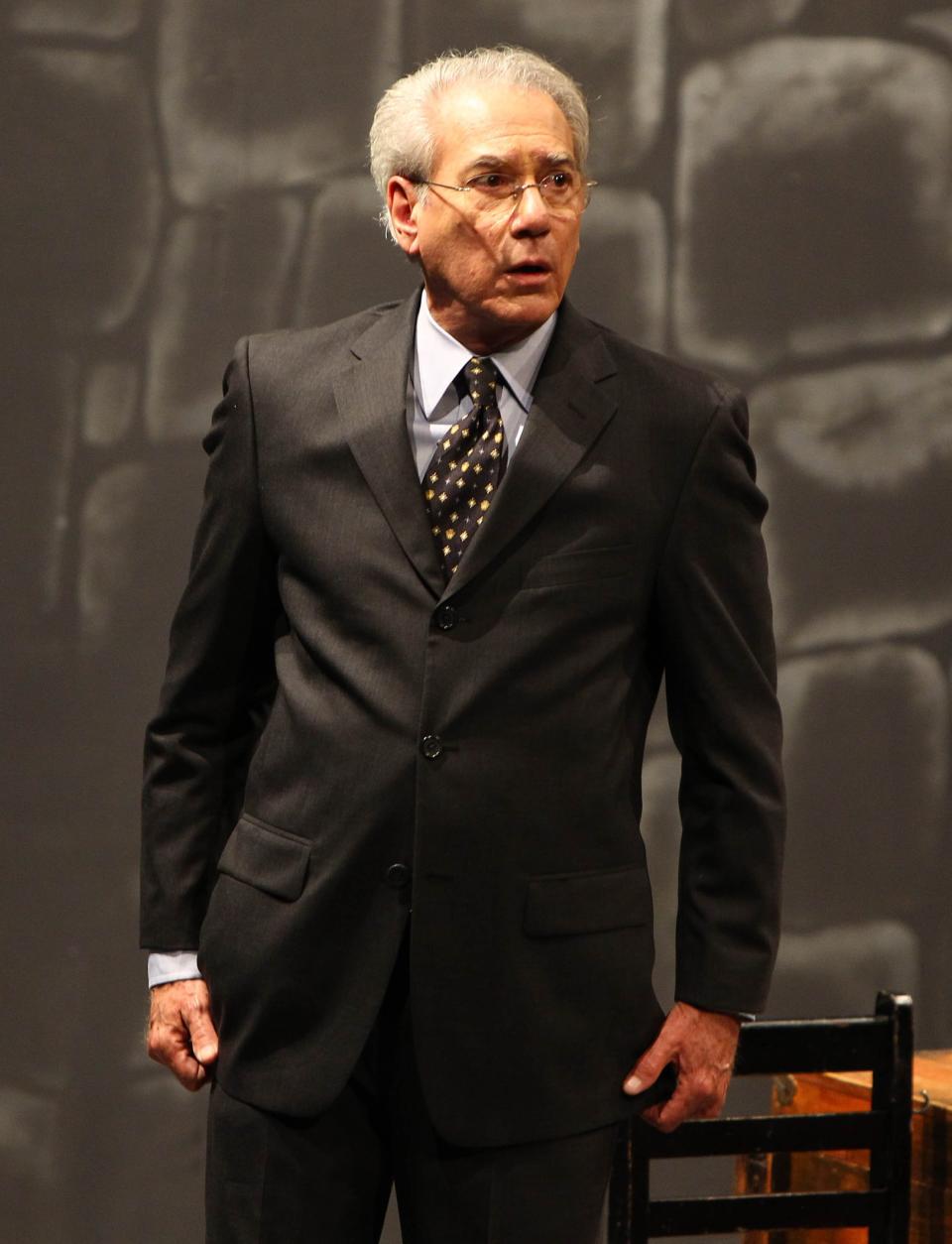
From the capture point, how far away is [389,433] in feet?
5.29

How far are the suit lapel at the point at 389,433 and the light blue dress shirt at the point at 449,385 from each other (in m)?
0.02

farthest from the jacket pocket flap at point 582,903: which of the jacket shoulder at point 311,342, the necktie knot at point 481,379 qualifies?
the jacket shoulder at point 311,342

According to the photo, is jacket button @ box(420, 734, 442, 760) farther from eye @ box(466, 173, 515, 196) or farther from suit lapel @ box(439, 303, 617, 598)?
eye @ box(466, 173, 515, 196)

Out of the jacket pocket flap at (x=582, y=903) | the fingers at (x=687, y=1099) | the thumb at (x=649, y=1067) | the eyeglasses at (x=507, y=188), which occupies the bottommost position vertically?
the fingers at (x=687, y=1099)

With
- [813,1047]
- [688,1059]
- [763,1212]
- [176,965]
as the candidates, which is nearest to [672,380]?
[688,1059]

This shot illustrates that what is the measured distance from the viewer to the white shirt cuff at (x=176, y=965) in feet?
5.61

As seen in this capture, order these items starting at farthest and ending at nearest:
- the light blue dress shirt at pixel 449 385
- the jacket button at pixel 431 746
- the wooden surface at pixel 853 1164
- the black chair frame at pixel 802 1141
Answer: the wooden surface at pixel 853 1164 < the black chair frame at pixel 802 1141 < the light blue dress shirt at pixel 449 385 < the jacket button at pixel 431 746

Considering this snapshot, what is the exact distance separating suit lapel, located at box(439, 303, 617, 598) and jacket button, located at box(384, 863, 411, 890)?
251mm

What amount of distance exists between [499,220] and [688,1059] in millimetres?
815

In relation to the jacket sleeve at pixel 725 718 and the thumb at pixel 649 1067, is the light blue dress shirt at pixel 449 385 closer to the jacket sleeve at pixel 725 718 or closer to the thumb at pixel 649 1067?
the jacket sleeve at pixel 725 718

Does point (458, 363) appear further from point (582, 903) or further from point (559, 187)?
point (582, 903)

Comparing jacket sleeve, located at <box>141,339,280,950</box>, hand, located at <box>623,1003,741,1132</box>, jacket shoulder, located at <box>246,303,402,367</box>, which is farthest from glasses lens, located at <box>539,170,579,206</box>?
hand, located at <box>623,1003,741,1132</box>

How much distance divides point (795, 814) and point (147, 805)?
1.53m

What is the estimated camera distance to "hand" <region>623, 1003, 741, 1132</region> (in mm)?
1616
